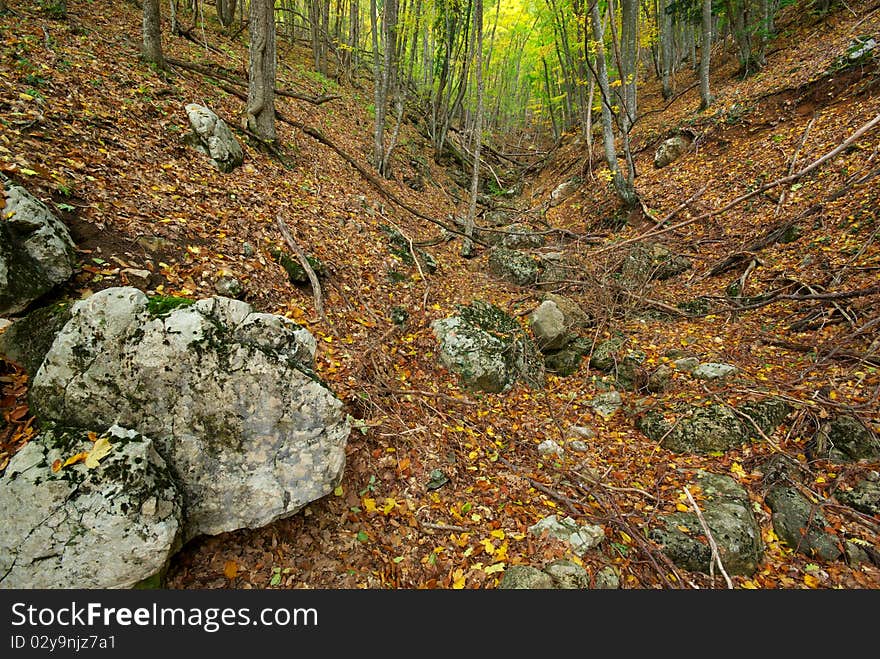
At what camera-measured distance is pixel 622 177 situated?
1005 centimetres

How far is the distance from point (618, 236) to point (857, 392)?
625 centimetres

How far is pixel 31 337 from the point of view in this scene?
2.98 m

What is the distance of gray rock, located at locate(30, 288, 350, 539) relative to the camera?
2684 mm

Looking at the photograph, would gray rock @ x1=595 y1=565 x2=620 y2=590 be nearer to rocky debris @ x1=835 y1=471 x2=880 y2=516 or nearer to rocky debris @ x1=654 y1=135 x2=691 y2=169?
rocky debris @ x1=835 y1=471 x2=880 y2=516

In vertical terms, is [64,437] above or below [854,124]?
below

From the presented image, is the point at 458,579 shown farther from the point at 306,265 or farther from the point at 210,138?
the point at 210,138

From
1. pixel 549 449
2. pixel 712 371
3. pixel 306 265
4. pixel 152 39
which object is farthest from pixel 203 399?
pixel 152 39

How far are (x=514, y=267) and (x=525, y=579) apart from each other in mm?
6784

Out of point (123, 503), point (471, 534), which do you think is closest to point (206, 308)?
point (123, 503)

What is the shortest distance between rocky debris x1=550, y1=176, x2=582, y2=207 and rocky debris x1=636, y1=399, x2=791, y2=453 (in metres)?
11.0

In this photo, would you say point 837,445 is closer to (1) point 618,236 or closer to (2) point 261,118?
(1) point 618,236

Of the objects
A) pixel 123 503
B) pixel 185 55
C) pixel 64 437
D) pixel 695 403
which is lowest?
pixel 695 403

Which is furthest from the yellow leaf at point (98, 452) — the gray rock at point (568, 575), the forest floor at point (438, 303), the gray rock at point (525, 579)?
the gray rock at point (568, 575)

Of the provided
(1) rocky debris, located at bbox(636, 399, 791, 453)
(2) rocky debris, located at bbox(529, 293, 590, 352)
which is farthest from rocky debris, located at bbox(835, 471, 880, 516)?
(2) rocky debris, located at bbox(529, 293, 590, 352)
